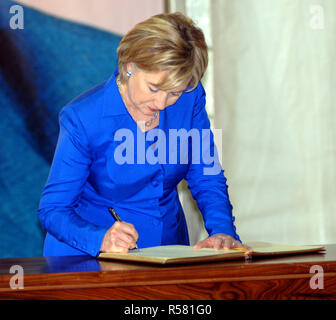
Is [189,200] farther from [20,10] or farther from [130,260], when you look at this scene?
[130,260]

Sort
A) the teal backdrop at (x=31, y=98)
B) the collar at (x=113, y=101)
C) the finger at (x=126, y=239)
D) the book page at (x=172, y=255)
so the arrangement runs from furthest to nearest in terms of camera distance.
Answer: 1. the teal backdrop at (x=31, y=98)
2. the collar at (x=113, y=101)
3. the finger at (x=126, y=239)
4. the book page at (x=172, y=255)

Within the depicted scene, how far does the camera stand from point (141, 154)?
1823 mm

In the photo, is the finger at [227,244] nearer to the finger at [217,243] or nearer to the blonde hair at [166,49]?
the finger at [217,243]

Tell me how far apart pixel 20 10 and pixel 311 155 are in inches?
67.3

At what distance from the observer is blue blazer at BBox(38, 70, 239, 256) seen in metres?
1.70

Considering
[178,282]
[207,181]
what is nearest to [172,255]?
[178,282]

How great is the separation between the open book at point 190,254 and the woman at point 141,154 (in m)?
0.09

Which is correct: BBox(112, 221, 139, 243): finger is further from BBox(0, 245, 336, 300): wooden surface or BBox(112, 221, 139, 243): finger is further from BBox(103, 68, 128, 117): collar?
BBox(103, 68, 128, 117): collar

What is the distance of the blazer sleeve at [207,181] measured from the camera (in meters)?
1.80

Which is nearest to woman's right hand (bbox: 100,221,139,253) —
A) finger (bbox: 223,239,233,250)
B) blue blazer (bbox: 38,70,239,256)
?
blue blazer (bbox: 38,70,239,256)

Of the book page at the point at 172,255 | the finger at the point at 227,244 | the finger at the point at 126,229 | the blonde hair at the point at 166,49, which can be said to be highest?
the blonde hair at the point at 166,49

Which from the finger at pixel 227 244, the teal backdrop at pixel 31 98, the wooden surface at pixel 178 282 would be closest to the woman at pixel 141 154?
the finger at pixel 227 244

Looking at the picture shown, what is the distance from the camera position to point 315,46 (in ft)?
10.3
